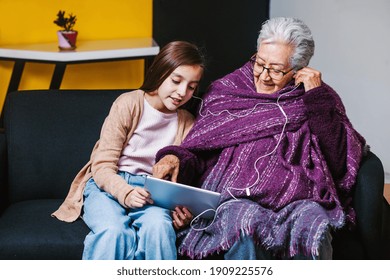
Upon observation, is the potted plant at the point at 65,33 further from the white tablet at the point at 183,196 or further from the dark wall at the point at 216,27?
the white tablet at the point at 183,196

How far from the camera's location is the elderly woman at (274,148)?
7.54 feet

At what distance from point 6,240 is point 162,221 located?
51cm

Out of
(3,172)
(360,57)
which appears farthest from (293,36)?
(360,57)

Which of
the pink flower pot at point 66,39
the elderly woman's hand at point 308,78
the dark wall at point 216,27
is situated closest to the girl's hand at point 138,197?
the elderly woman's hand at point 308,78

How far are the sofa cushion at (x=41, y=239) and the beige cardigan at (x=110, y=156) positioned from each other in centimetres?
7

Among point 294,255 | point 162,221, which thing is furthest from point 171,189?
point 294,255

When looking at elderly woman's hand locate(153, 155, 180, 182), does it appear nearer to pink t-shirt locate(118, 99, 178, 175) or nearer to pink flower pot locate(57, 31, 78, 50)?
pink t-shirt locate(118, 99, 178, 175)

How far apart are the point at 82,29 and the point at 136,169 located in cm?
158

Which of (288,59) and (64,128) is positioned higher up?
(288,59)

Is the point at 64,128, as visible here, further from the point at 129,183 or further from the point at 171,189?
the point at 171,189

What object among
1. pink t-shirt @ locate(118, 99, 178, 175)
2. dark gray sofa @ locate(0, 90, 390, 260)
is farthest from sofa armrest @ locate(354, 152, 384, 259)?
pink t-shirt @ locate(118, 99, 178, 175)

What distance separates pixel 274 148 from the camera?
244 centimetres

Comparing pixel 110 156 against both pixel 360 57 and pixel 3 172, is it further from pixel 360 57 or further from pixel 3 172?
pixel 360 57
